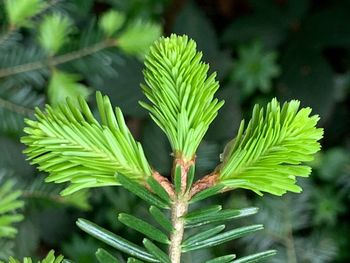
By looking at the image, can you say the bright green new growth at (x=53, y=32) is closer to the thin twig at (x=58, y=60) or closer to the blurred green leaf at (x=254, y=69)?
the thin twig at (x=58, y=60)

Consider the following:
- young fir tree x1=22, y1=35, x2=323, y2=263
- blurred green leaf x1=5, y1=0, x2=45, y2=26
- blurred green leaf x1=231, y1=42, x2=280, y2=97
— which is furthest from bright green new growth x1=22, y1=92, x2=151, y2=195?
blurred green leaf x1=231, y1=42, x2=280, y2=97

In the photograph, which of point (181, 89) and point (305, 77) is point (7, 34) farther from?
point (305, 77)

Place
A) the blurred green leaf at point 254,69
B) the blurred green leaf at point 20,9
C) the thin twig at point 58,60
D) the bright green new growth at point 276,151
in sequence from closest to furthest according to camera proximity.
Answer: the bright green new growth at point 276,151 < the blurred green leaf at point 20,9 < the thin twig at point 58,60 < the blurred green leaf at point 254,69

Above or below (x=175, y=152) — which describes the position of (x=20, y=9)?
above

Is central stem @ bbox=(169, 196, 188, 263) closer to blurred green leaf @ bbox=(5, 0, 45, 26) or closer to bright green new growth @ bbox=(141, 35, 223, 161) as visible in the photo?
bright green new growth @ bbox=(141, 35, 223, 161)

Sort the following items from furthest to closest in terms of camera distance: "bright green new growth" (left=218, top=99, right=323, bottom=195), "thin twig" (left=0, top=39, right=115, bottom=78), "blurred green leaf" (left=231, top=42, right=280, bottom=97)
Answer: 1. "blurred green leaf" (left=231, top=42, right=280, bottom=97)
2. "thin twig" (left=0, top=39, right=115, bottom=78)
3. "bright green new growth" (left=218, top=99, right=323, bottom=195)

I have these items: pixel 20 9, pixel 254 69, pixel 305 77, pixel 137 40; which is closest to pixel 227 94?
pixel 254 69

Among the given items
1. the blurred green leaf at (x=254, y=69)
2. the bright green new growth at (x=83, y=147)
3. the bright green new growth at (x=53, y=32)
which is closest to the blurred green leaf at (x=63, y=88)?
the bright green new growth at (x=53, y=32)
